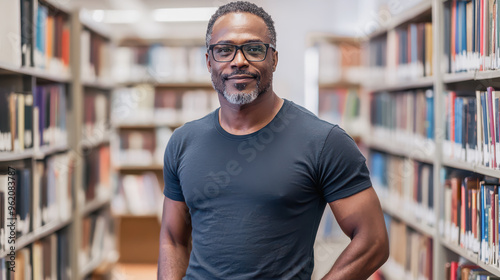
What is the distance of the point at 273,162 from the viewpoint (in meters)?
1.32

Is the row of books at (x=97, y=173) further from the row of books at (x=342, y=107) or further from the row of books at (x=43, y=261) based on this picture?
the row of books at (x=342, y=107)

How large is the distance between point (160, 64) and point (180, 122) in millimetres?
560

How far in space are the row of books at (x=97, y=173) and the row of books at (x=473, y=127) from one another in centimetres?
207

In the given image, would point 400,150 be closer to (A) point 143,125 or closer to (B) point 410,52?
(B) point 410,52

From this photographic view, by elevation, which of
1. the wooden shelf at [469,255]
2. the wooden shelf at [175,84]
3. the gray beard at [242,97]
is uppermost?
the wooden shelf at [175,84]

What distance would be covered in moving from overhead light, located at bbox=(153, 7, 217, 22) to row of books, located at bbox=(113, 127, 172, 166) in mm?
2657

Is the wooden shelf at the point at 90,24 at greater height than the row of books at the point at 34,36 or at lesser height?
greater

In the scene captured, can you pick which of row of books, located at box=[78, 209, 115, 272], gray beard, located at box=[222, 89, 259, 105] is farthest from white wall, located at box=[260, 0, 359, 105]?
gray beard, located at box=[222, 89, 259, 105]

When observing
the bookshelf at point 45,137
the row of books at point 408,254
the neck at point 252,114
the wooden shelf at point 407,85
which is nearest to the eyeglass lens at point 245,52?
the neck at point 252,114

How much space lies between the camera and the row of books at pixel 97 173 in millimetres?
3240

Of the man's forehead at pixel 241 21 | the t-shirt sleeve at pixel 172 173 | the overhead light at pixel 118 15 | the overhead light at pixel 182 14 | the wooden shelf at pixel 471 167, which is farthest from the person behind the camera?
the overhead light at pixel 118 15

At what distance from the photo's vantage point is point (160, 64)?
4797 mm

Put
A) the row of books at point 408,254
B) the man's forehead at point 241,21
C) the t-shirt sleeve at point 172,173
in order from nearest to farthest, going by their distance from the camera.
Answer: the man's forehead at point 241,21 → the t-shirt sleeve at point 172,173 → the row of books at point 408,254

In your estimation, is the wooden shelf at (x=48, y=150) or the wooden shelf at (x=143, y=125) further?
the wooden shelf at (x=143, y=125)
